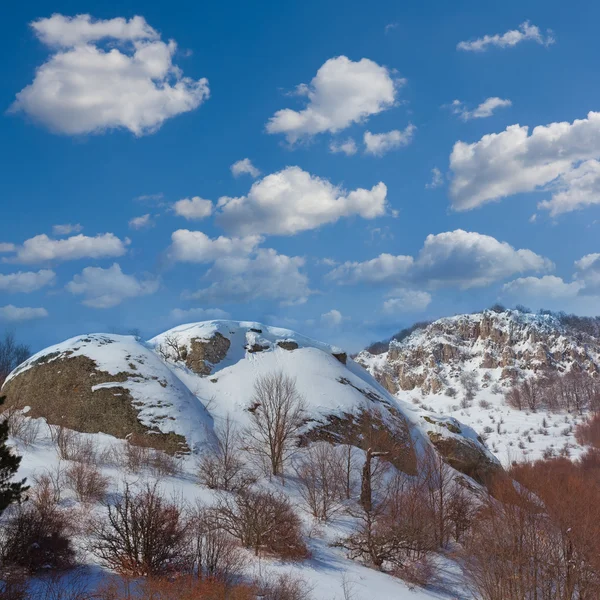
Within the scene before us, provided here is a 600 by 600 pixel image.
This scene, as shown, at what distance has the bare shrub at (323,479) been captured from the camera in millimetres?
29391

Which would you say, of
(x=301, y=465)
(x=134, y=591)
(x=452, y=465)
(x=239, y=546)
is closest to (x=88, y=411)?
(x=301, y=465)

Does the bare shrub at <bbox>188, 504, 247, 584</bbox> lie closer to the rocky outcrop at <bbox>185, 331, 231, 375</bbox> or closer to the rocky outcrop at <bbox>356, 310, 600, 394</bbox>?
the rocky outcrop at <bbox>185, 331, 231, 375</bbox>

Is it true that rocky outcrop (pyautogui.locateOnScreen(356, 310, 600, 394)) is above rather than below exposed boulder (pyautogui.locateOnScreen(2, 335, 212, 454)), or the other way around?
above

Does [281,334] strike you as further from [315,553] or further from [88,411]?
[315,553]

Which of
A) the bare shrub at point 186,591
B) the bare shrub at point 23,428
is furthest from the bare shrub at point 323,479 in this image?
the bare shrub at point 23,428

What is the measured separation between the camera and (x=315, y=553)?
23891 mm

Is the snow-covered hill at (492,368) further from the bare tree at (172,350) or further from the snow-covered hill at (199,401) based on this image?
the bare tree at (172,350)

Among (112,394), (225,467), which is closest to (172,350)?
(112,394)

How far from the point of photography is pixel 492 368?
578 ft

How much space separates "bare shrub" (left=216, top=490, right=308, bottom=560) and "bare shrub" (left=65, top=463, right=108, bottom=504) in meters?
6.21

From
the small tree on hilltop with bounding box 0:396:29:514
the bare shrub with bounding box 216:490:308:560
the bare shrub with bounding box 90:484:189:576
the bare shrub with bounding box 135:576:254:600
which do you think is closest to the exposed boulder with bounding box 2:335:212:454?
the bare shrub with bounding box 216:490:308:560

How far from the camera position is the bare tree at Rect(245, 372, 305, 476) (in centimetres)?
3509

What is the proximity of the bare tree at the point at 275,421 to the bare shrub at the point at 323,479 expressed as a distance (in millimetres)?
1635

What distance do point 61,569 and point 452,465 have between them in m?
33.2
